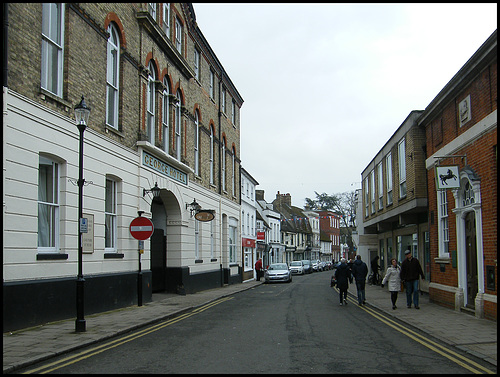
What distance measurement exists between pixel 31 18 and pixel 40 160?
325cm

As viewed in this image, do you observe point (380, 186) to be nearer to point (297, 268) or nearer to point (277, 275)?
point (277, 275)

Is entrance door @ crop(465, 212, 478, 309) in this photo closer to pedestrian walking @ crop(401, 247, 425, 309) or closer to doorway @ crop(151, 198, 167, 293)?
Result: pedestrian walking @ crop(401, 247, 425, 309)

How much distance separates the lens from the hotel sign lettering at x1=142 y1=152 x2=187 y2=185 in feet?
60.7

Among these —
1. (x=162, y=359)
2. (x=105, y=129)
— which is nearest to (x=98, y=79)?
(x=105, y=129)

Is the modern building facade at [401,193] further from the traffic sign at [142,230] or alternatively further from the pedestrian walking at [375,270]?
the traffic sign at [142,230]

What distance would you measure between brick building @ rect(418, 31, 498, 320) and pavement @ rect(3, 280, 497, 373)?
789 mm

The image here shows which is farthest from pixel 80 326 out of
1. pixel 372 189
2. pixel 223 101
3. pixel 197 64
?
pixel 223 101

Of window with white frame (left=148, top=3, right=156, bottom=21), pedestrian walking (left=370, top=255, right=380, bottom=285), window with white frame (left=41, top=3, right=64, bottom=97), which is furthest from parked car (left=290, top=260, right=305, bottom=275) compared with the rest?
window with white frame (left=41, top=3, right=64, bottom=97)

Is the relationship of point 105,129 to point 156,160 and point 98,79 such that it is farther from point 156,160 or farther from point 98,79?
point 156,160

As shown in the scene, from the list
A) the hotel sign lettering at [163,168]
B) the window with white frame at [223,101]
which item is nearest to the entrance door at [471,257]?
the hotel sign lettering at [163,168]

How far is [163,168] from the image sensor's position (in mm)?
20219

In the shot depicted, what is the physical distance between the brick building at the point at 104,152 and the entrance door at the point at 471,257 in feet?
33.1

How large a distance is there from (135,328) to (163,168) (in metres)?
9.46

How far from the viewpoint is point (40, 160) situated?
12336 millimetres
